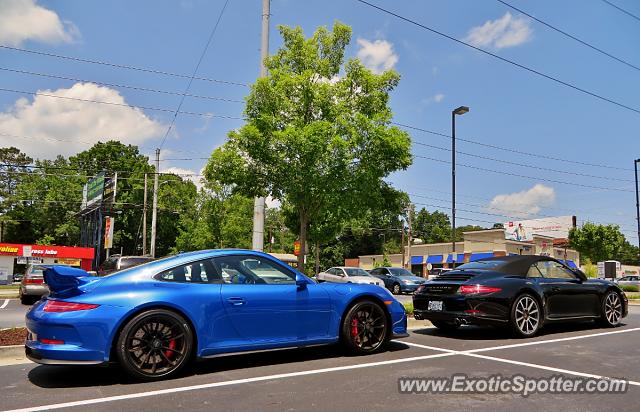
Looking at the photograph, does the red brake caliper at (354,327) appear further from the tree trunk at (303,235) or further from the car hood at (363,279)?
the car hood at (363,279)

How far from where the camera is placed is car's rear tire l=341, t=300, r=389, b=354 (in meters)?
6.10

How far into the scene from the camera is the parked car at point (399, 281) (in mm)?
24938

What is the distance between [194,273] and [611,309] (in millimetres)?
7739

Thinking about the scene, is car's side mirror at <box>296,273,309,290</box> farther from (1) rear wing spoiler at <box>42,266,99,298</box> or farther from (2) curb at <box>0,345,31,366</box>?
(2) curb at <box>0,345,31,366</box>

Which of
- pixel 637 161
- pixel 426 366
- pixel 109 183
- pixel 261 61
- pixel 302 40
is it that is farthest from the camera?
pixel 109 183

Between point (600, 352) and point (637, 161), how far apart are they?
38288 mm

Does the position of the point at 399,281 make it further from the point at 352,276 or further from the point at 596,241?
the point at 596,241

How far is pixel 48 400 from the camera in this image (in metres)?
4.28

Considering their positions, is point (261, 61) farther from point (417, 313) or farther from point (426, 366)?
point (426, 366)

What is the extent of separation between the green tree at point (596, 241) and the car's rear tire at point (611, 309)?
4834 cm

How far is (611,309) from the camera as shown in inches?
359

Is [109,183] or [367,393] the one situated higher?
[109,183]

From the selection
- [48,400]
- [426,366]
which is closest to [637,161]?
[426,366]

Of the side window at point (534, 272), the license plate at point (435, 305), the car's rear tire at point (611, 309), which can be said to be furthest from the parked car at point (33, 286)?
the car's rear tire at point (611, 309)
